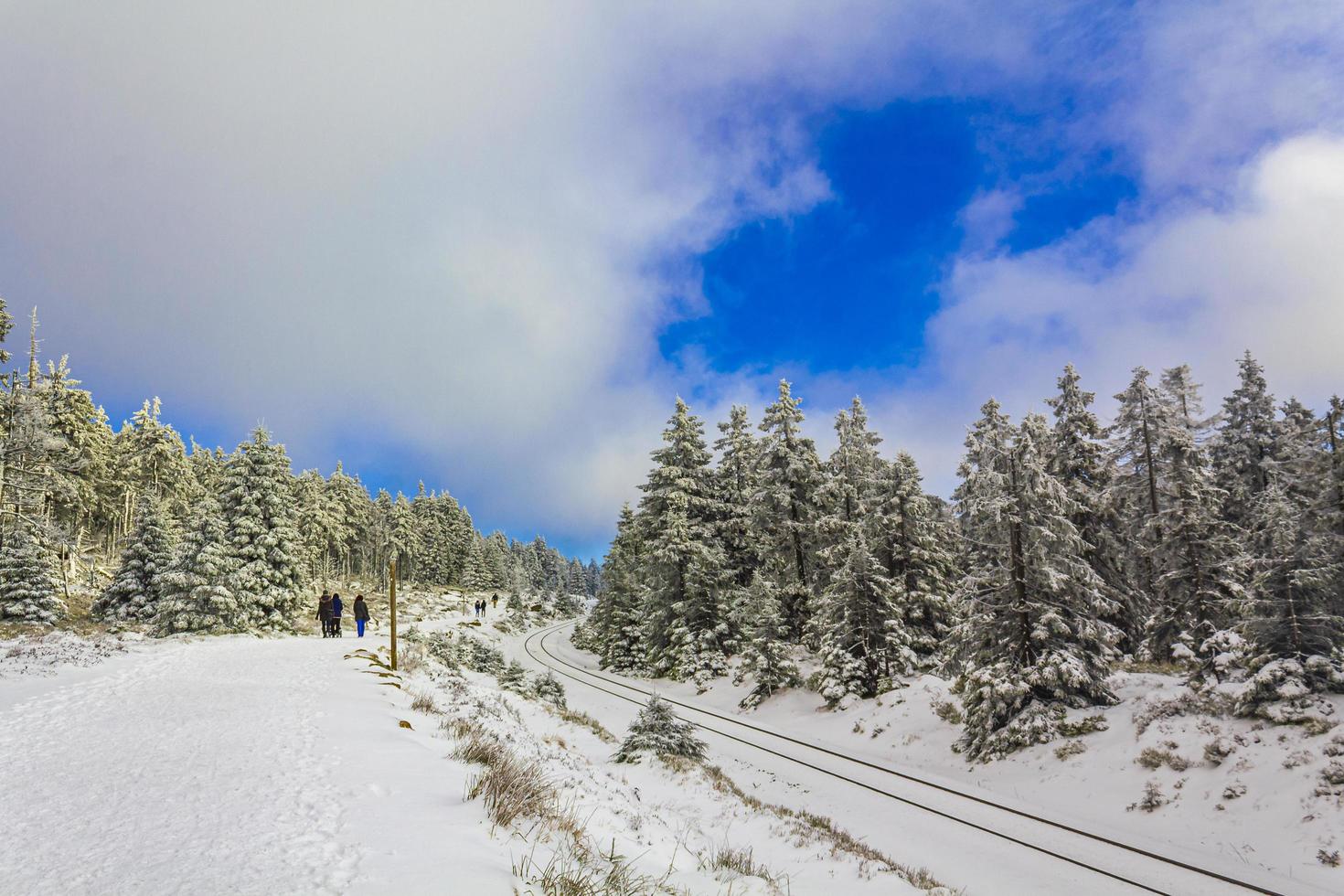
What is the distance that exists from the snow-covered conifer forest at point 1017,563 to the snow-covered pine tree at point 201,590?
19558mm

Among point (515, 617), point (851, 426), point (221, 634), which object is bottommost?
point (515, 617)

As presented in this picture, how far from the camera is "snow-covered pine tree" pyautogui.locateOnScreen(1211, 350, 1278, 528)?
28.5 m

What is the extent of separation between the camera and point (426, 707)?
1237 centimetres

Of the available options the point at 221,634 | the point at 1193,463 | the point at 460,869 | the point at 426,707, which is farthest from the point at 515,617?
the point at 460,869

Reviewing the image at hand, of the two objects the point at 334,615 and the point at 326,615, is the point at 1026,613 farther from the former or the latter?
the point at 334,615

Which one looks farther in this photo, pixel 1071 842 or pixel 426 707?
pixel 426 707

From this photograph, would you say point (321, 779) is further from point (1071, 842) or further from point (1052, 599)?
point (1052, 599)

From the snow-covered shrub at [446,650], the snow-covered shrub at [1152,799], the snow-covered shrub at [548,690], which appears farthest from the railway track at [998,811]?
the snow-covered shrub at [446,650]

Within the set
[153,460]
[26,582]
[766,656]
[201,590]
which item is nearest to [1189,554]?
[766,656]

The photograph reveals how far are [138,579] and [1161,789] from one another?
3780 cm

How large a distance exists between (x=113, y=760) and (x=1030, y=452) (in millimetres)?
19169

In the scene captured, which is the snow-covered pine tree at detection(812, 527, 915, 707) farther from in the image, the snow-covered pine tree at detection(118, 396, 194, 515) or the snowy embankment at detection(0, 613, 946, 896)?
the snow-covered pine tree at detection(118, 396, 194, 515)

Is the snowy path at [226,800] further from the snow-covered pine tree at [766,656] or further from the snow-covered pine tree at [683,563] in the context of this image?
the snow-covered pine tree at [683,563]

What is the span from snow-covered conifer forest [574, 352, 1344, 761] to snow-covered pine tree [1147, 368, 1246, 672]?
87mm
